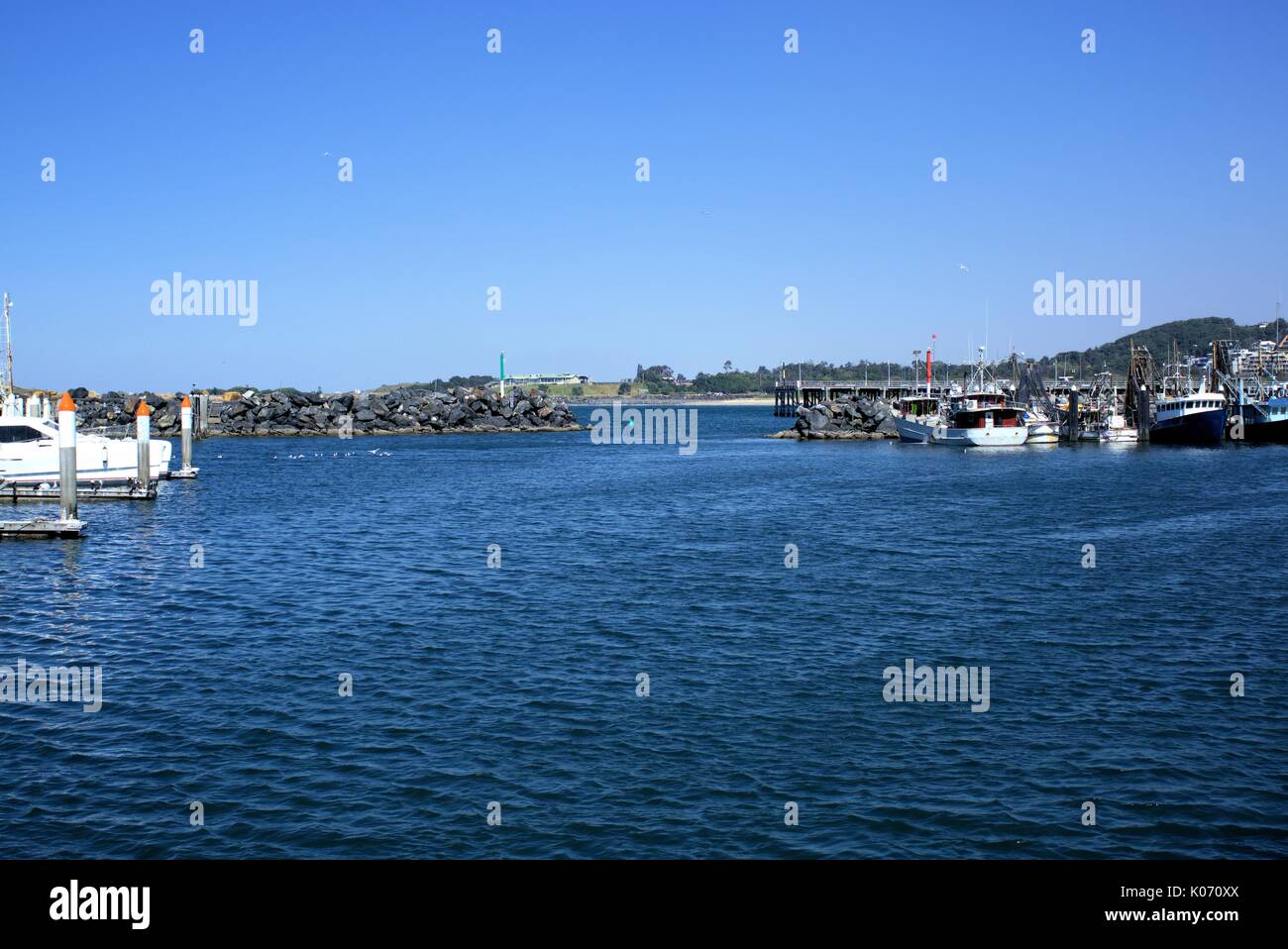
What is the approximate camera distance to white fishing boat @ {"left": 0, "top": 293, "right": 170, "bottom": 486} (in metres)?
50.1

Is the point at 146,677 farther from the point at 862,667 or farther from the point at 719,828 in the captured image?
the point at 862,667

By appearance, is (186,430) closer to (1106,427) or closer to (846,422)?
(846,422)

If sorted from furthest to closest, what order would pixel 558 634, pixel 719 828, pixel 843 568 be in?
pixel 843 568
pixel 558 634
pixel 719 828

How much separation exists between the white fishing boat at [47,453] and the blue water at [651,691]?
17.9ft

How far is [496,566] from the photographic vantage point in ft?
116

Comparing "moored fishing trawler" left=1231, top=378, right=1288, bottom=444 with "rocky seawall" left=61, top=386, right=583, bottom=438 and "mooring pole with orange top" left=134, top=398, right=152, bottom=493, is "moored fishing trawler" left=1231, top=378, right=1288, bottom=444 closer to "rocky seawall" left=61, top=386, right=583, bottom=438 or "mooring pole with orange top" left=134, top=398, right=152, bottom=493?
"rocky seawall" left=61, top=386, right=583, bottom=438

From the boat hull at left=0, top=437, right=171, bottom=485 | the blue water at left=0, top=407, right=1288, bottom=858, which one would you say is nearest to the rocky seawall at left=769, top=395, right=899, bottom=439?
the boat hull at left=0, top=437, right=171, bottom=485

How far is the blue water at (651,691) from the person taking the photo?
1395 centimetres

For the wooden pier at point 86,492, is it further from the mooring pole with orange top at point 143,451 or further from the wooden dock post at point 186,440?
the wooden dock post at point 186,440

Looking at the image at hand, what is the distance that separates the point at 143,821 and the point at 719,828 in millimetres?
7587

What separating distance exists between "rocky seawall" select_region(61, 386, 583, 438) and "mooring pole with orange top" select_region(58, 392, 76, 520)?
385ft

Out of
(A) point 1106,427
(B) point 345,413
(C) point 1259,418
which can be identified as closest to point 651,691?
(A) point 1106,427

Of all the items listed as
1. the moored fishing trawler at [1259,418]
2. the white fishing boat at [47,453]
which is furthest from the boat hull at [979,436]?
the white fishing boat at [47,453]
